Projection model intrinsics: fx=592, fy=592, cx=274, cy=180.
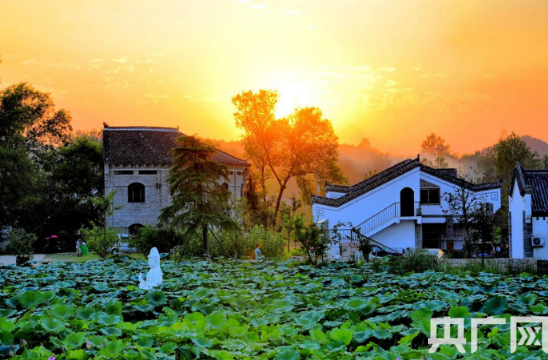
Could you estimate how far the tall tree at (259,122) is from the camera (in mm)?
44875

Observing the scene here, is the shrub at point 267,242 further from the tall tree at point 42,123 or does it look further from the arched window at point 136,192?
the tall tree at point 42,123

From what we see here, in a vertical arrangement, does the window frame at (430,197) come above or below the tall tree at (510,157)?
below

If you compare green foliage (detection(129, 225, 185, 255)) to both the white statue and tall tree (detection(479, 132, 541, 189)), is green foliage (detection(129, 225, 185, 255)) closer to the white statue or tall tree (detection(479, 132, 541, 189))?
the white statue

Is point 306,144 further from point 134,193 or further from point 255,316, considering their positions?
point 255,316

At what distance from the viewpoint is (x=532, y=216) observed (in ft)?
78.7

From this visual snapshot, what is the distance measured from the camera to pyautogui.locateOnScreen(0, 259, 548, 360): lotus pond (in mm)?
5770

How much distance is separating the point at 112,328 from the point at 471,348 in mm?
3782

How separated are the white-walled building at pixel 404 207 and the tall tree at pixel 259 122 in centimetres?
1503

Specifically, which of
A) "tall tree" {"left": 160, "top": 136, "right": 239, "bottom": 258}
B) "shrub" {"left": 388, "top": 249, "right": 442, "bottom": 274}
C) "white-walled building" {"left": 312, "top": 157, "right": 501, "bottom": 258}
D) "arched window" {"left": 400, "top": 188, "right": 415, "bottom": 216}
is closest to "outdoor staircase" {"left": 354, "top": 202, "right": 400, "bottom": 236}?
"white-walled building" {"left": 312, "top": 157, "right": 501, "bottom": 258}

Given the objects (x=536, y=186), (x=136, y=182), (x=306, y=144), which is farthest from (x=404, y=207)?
(x=136, y=182)

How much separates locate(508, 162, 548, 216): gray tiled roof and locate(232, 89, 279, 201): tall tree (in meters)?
22.1

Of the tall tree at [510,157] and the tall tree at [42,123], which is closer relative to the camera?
the tall tree at [42,123]

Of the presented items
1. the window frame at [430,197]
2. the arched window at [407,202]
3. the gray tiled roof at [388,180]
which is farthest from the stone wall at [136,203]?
the window frame at [430,197]

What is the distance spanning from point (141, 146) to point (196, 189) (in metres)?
17.6
